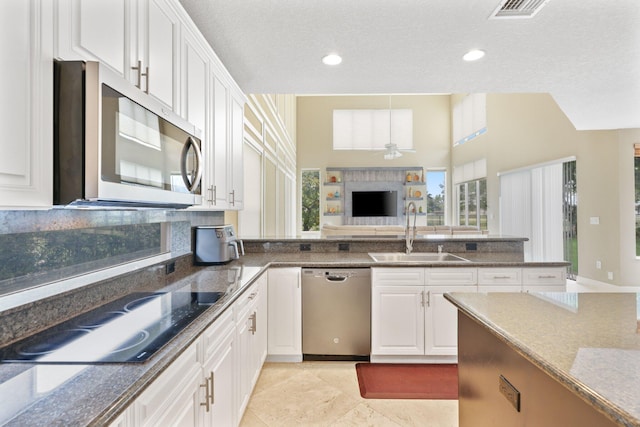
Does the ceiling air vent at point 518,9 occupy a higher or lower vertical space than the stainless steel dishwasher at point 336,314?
higher

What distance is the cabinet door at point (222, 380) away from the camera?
1352 millimetres

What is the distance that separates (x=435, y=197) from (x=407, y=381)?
8227 mm

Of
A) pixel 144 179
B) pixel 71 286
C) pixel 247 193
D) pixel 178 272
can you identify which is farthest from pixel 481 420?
pixel 247 193

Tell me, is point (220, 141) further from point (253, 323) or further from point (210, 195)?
point (253, 323)

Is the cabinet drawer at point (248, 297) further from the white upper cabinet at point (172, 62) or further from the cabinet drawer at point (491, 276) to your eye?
the cabinet drawer at point (491, 276)

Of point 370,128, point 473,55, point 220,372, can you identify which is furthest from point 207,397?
point 370,128

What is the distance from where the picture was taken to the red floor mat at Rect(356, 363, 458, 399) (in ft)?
7.66

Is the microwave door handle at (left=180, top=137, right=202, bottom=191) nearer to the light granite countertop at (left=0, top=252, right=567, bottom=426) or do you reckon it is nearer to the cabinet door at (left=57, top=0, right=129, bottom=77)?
the cabinet door at (left=57, top=0, right=129, bottom=77)

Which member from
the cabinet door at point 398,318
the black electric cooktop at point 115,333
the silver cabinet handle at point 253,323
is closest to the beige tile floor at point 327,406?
the cabinet door at point 398,318

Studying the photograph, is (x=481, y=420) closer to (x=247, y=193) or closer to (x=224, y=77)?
(x=224, y=77)

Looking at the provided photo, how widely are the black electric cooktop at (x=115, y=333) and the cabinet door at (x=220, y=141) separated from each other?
0.88 meters

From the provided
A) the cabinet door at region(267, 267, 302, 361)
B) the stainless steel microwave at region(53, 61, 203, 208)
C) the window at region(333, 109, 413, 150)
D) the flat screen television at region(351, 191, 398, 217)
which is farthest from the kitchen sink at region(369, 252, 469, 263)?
the window at region(333, 109, 413, 150)

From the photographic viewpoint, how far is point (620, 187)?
482 cm

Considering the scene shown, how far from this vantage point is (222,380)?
4.97 ft
